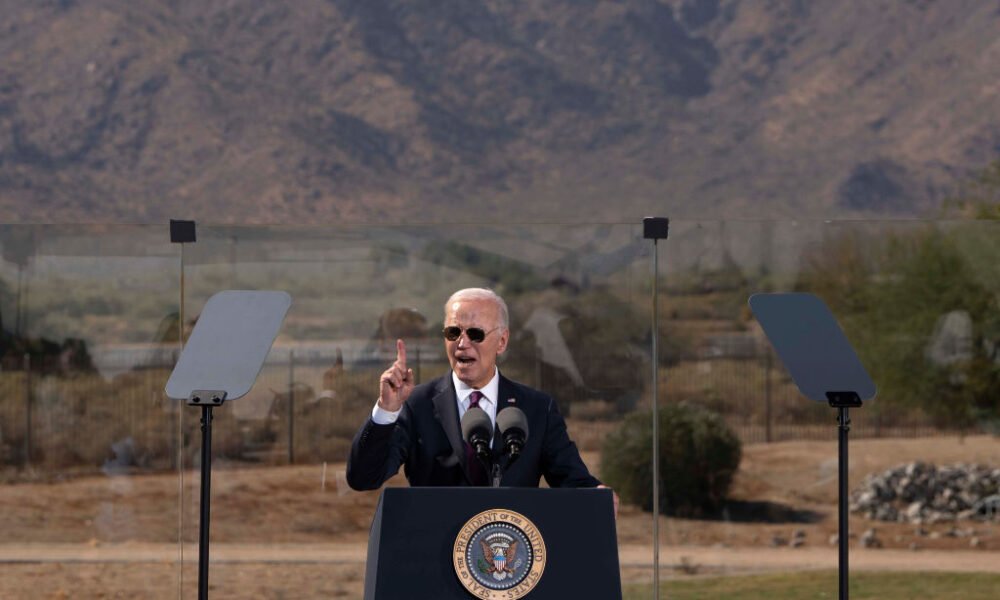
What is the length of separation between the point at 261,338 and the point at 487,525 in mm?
1432

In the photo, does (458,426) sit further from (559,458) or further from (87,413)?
(87,413)

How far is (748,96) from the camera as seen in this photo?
64.4 metres

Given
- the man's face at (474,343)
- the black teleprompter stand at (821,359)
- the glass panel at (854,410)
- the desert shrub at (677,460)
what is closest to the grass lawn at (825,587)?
the glass panel at (854,410)

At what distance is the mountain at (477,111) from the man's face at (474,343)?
46457 mm

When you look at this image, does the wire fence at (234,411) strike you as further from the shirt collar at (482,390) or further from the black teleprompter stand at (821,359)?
the shirt collar at (482,390)

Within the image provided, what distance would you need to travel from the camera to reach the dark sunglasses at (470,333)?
4418mm

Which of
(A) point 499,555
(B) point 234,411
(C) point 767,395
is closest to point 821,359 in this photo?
(A) point 499,555

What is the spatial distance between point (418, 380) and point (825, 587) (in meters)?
2.31

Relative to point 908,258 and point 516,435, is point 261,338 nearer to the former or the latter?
point 516,435

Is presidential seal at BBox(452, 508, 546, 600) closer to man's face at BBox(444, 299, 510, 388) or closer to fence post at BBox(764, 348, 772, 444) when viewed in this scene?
man's face at BBox(444, 299, 510, 388)

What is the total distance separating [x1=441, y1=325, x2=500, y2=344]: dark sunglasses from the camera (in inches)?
174

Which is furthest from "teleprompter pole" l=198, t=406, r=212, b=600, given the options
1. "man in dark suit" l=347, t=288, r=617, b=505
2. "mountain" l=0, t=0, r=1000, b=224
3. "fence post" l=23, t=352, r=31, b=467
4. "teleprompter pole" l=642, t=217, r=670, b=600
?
"mountain" l=0, t=0, r=1000, b=224

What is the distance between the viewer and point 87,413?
24.2 feet

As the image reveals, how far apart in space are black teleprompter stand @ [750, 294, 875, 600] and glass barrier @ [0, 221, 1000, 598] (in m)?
2.20
